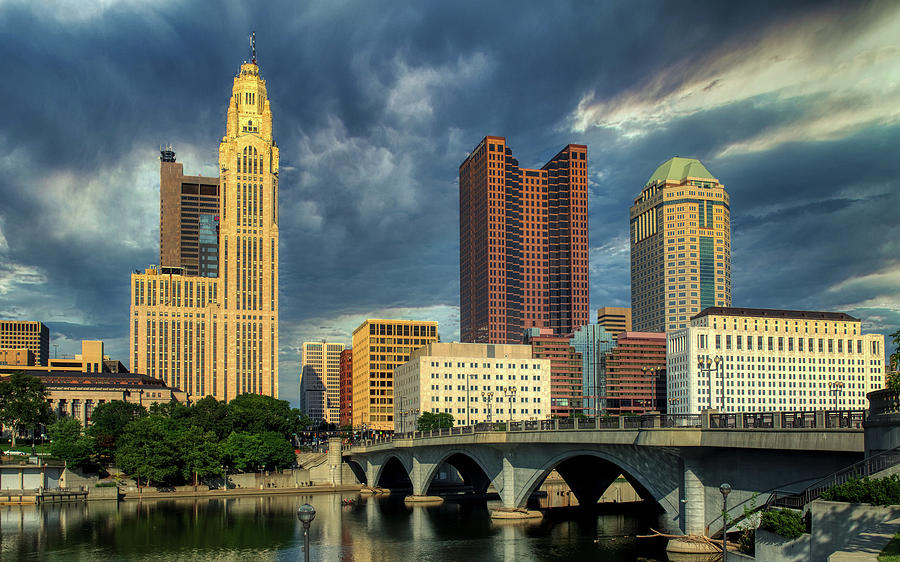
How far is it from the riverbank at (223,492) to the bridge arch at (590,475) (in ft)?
168

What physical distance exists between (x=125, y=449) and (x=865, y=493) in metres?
127

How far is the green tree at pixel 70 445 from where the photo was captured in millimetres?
137250

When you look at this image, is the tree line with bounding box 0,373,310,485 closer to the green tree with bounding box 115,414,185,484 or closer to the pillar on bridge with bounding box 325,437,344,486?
the green tree with bounding box 115,414,185,484

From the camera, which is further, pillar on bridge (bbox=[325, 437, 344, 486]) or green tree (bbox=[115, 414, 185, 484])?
pillar on bridge (bbox=[325, 437, 344, 486])

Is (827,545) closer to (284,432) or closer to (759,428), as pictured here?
(759,428)

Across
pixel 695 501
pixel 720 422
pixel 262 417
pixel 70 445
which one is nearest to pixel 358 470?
pixel 262 417

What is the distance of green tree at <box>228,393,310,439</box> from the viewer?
164125 millimetres

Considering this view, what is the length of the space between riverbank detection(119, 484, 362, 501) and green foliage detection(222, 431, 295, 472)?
6356 millimetres

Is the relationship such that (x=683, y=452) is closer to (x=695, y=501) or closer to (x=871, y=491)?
(x=695, y=501)

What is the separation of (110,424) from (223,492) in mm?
38220

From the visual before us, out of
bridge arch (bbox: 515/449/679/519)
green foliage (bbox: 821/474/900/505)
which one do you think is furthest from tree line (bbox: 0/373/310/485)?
green foliage (bbox: 821/474/900/505)

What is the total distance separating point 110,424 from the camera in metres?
164

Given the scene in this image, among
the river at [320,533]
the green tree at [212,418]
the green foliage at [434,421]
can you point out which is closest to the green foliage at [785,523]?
the river at [320,533]

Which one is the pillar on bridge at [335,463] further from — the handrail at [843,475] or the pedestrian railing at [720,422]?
the handrail at [843,475]
